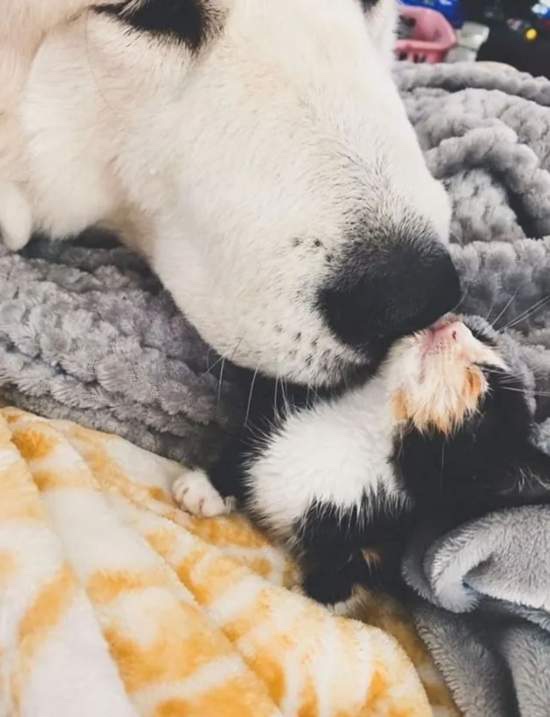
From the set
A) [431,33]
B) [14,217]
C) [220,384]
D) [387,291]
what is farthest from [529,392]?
[431,33]

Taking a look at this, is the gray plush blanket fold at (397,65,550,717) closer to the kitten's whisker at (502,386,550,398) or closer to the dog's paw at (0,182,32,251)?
the kitten's whisker at (502,386,550,398)

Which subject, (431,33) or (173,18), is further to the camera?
(431,33)

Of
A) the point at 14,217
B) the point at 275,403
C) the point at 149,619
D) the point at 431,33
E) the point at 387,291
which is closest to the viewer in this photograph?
the point at 149,619

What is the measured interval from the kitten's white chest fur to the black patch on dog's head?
40 cm

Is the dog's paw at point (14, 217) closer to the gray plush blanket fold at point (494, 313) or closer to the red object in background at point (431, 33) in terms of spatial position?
the gray plush blanket fold at point (494, 313)

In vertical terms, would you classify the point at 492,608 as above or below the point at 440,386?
below

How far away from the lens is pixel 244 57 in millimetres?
897

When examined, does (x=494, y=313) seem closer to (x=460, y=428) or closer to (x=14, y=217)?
(x=460, y=428)

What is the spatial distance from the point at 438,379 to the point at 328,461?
0.14 meters

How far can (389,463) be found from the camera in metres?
0.89

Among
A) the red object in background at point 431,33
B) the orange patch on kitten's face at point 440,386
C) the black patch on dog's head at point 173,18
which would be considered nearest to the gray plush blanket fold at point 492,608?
the orange patch on kitten's face at point 440,386

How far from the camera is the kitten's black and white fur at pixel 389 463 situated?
2.83ft

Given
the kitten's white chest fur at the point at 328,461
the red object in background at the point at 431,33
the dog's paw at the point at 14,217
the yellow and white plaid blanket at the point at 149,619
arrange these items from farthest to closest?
the red object in background at the point at 431,33 < the dog's paw at the point at 14,217 < the kitten's white chest fur at the point at 328,461 < the yellow and white plaid blanket at the point at 149,619

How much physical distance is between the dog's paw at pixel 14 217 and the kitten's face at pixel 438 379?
18.9 inches
